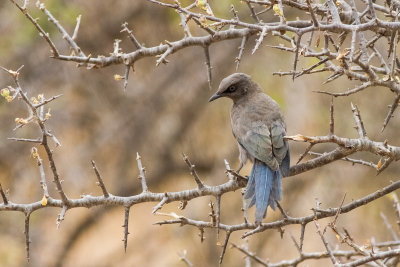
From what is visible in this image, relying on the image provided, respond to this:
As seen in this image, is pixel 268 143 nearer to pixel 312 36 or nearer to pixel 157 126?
pixel 312 36

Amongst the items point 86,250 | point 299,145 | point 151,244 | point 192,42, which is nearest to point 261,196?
point 192,42

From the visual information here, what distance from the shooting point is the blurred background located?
8.84 meters

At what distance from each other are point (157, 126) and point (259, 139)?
15.6 feet

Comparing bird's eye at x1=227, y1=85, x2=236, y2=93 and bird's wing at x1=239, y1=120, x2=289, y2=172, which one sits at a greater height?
bird's eye at x1=227, y1=85, x2=236, y2=93

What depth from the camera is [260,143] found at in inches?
197

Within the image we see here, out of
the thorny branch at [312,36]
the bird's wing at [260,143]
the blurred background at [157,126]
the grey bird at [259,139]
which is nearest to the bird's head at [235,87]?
the grey bird at [259,139]

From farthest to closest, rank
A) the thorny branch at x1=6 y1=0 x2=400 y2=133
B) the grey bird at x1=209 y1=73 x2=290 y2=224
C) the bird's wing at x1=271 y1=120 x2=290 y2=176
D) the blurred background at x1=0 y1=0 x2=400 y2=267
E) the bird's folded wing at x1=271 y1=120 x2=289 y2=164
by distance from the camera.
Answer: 1. the blurred background at x1=0 y1=0 x2=400 y2=267
2. the bird's folded wing at x1=271 y1=120 x2=289 y2=164
3. the bird's wing at x1=271 y1=120 x2=290 y2=176
4. the grey bird at x1=209 y1=73 x2=290 y2=224
5. the thorny branch at x1=6 y1=0 x2=400 y2=133

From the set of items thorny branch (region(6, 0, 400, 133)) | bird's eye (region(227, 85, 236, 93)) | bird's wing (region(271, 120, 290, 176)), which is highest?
bird's eye (region(227, 85, 236, 93))

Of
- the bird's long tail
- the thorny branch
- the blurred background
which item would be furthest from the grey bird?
the blurred background

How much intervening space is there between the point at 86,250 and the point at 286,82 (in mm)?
5214

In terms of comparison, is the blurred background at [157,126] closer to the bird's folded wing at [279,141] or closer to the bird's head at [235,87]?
the bird's head at [235,87]

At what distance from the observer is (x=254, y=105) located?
18.4ft

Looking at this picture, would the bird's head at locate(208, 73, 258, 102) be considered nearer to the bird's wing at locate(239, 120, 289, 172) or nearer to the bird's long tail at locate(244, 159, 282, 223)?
the bird's wing at locate(239, 120, 289, 172)

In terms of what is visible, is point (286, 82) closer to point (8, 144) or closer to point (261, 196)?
point (8, 144)
